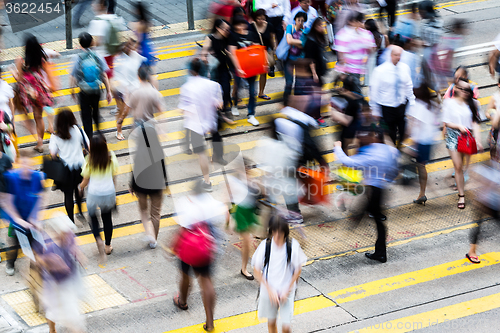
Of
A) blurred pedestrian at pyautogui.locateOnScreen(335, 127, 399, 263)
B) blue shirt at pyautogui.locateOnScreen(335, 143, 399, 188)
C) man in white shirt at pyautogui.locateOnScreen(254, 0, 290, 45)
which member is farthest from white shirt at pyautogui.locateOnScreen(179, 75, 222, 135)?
man in white shirt at pyautogui.locateOnScreen(254, 0, 290, 45)

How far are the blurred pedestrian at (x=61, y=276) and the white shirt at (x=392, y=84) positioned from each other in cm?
485

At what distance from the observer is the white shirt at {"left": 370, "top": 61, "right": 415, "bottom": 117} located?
8703mm

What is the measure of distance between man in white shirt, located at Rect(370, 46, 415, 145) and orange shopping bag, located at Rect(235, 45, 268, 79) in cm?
216

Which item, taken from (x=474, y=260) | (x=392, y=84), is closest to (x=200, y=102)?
(x=392, y=84)

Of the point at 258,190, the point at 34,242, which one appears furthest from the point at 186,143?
the point at 34,242

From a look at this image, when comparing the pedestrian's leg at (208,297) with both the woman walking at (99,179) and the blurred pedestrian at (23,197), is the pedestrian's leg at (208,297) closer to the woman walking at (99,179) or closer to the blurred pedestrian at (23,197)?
the woman walking at (99,179)

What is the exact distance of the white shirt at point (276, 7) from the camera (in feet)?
40.2

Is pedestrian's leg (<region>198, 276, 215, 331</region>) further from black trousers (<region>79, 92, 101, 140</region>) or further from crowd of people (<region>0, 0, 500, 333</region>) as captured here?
black trousers (<region>79, 92, 101, 140</region>)

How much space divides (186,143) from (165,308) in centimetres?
314

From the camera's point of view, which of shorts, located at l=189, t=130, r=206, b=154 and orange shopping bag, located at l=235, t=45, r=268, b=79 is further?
orange shopping bag, located at l=235, t=45, r=268, b=79

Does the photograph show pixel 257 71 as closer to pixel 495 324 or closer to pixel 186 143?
pixel 186 143

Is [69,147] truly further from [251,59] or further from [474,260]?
[474,260]

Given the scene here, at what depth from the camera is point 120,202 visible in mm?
9086

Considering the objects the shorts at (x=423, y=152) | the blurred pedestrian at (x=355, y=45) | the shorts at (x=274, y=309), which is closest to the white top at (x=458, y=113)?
the shorts at (x=423, y=152)
